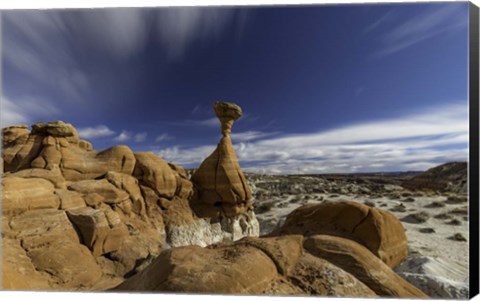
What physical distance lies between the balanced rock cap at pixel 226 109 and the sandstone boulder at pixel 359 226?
9927 mm

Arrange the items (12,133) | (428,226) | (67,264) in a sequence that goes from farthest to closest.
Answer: (428,226) → (12,133) → (67,264)

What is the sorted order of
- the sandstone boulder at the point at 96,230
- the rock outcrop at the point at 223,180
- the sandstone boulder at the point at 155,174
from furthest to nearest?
the rock outcrop at the point at 223,180, the sandstone boulder at the point at 155,174, the sandstone boulder at the point at 96,230

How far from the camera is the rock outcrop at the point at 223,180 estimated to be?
47.7 ft

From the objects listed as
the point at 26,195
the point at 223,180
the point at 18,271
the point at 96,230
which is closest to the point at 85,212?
the point at 96,230

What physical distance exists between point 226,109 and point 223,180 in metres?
4.13

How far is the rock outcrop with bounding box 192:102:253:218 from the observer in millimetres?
14547

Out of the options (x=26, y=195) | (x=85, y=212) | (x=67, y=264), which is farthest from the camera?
(x=85, y=212)

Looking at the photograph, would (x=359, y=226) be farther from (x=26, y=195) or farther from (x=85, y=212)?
(x=26, y=195)

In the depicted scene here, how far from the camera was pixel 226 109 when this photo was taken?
15.9 metres

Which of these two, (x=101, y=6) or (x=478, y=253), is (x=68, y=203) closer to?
(x=101, y=6)

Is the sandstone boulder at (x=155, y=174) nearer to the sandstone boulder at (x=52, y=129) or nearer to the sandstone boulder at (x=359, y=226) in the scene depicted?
the sandstone boulder at (x=52, y=129)

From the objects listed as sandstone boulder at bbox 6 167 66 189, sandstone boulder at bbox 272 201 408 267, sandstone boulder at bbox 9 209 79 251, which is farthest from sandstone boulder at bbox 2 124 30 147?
sandstone boulder at bbox 272 201 408 267

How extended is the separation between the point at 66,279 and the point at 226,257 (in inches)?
208

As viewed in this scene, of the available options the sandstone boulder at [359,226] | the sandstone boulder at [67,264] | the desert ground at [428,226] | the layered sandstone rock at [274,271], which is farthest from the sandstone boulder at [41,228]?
the desert ground at [428,226]
